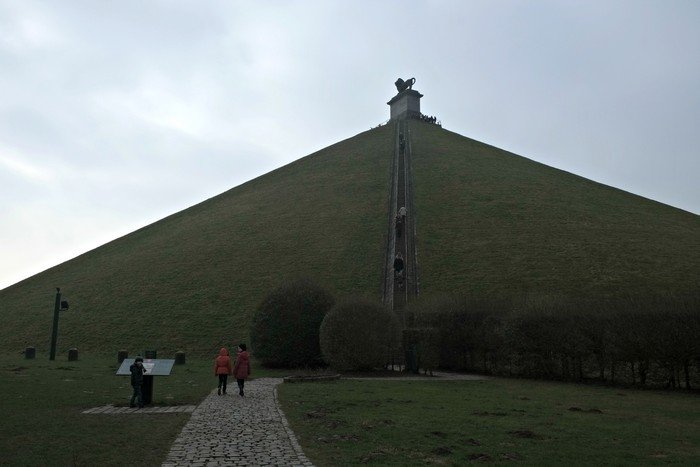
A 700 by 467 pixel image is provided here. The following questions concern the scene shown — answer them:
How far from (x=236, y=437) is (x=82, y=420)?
12.0 ft

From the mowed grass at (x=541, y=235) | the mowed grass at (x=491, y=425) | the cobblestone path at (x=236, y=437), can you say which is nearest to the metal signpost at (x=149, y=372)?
the cobblestone path at (x=236, y=437)

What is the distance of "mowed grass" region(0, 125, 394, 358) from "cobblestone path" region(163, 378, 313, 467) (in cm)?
1716

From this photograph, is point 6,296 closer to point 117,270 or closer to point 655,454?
point 117,270

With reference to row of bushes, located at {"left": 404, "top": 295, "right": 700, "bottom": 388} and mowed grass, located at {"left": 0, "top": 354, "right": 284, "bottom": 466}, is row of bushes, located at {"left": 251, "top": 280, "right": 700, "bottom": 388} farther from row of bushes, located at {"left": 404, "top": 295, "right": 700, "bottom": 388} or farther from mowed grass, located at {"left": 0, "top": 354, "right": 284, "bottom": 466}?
mowed grass, located at {"left": 0, "top": 354, "right": 284, "bottom": 466}

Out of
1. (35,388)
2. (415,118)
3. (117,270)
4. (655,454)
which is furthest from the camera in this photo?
(415,118)

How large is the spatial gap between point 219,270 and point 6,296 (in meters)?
17.7

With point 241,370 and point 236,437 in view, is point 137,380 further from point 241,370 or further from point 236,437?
point 236,437

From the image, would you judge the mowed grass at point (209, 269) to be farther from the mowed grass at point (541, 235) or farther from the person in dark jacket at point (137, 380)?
the person in dark jacket at point (137, 380)

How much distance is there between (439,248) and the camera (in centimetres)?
4038

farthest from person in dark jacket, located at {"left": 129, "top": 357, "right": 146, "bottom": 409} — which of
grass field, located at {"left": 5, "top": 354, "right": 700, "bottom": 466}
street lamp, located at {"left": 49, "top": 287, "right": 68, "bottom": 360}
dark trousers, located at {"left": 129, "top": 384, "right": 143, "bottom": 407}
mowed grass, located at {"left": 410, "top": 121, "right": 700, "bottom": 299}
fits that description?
mowed grass, located at {"left": 410, "top": 121, "right": 700, "bottom": 299}

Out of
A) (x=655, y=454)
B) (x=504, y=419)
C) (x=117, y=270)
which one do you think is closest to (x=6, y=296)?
(x=117, y=270)

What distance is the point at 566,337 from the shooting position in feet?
60.1

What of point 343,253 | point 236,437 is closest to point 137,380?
point 236,437

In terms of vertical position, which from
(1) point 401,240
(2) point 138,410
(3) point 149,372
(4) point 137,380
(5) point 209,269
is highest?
(1) point 401,240
